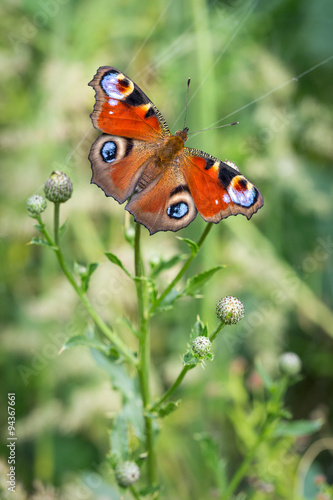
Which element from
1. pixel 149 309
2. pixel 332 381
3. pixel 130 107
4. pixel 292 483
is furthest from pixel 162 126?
pixel 332 381

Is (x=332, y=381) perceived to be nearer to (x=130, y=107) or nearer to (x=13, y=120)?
(x=130, y=107)

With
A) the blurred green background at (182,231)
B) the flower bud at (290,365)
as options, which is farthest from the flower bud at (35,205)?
the flower bud at (290,365)

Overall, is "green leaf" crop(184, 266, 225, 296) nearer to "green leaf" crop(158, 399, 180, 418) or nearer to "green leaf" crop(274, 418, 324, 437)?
"green leaf" crop(158, 399, 180, 418)

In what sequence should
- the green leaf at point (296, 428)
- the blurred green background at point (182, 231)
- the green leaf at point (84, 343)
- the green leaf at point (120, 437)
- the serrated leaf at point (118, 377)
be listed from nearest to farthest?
the green leaf at point (84, 343), the green leaf at point (120, 437), the serrated leaf at point (118, 377), the green leaf at point (296, 428), the blurred green background at point (182, 231)

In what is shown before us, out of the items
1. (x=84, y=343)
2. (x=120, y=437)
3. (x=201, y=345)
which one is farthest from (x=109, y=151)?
(x=120, y=437)

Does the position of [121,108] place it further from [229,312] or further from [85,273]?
[229,312]

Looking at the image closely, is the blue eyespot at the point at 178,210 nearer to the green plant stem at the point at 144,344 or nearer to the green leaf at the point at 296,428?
the green plant stem at the point at 144,344
